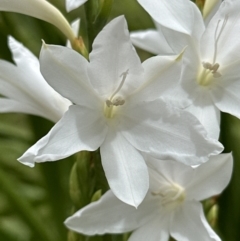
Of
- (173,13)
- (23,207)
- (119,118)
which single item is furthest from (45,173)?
(173,13)

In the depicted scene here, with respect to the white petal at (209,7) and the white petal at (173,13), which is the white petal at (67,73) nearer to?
the white petal at (173,13)

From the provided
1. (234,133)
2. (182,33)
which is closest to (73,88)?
(182,33)

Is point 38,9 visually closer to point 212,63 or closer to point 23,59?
point 23,59

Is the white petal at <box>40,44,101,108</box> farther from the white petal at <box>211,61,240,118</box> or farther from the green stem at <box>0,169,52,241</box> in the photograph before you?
the green stem at <box>0,169,52,241</box>

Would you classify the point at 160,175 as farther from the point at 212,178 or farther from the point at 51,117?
the point at 51,117

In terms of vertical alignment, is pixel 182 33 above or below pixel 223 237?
above
